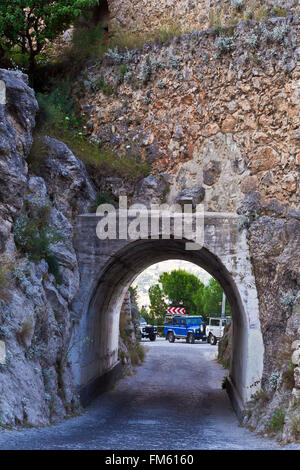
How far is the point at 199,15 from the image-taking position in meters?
18.0

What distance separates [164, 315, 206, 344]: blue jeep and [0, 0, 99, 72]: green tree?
2770 cm

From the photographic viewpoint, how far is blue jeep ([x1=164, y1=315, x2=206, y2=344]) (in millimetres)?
42625

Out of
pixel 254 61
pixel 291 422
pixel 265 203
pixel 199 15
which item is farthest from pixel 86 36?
pixel 291 422

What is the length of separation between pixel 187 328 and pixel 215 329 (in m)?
2.48

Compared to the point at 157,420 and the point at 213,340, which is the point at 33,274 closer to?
the point at 157,420

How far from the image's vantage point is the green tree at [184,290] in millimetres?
67312

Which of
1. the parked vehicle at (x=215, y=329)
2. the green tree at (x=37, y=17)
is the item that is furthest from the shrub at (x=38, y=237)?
the parked vehicle at (x=215, y=329)

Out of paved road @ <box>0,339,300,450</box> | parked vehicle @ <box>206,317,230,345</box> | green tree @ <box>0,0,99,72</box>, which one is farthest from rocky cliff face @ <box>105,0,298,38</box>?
parked vehicle @ <box>206,317,230,345</box>

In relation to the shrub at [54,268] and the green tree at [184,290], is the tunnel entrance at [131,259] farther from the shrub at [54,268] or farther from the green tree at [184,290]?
the green tree at [184,290]

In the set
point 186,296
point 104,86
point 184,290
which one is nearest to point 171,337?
point 186,296

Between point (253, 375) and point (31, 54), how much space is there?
12815mm

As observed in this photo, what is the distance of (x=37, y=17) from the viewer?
18156mm

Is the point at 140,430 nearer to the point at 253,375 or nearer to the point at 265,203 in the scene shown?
the point at 253,375

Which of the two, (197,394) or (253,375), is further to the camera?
(197,394)
